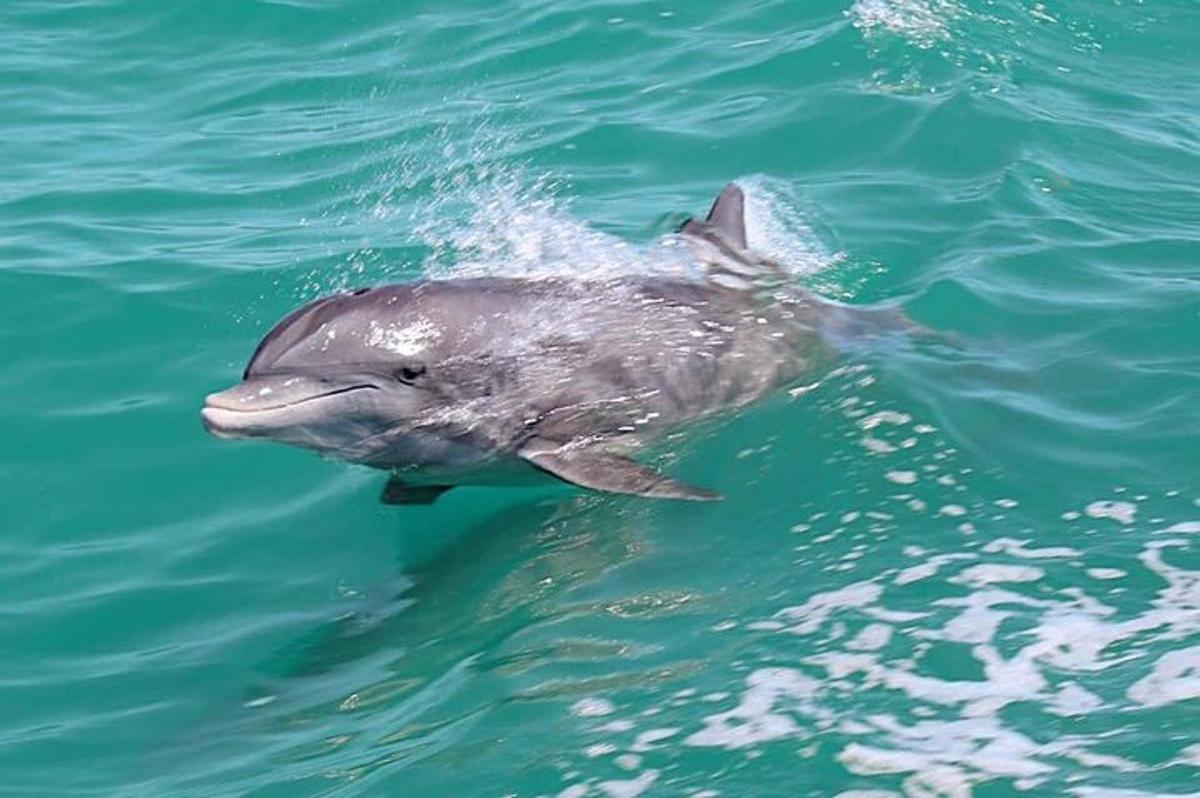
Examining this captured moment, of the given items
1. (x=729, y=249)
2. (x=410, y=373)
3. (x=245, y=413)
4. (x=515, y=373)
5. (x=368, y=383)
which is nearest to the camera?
(x=245, y=413)

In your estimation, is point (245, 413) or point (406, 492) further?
point (406, 492)

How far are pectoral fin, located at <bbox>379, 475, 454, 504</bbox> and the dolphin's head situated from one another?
23cm

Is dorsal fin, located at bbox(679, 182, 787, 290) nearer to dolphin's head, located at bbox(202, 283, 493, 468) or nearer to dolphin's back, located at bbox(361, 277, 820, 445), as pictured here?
dolphin's back, located at bbox(361, 277, 820, 445)

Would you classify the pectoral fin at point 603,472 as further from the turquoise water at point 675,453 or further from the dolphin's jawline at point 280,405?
the dolphin's jawline at point 280,405

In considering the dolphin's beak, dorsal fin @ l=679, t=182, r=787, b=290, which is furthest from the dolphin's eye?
dorsal fin @ l=679, t=182, r=787, b=290

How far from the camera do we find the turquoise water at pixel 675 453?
7277 millimetres

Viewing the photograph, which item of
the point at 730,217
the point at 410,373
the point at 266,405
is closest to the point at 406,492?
the point at 410,373

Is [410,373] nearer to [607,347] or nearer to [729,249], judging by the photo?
[607,347]

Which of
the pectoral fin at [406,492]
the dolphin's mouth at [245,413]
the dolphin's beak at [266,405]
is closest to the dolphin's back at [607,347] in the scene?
the pectoral fin at [406,492]

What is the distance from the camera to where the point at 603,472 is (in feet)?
30.5

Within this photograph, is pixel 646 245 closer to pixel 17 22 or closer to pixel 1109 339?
pixel 1109 339

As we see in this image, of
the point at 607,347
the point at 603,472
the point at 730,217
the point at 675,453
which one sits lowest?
the point at 675,453

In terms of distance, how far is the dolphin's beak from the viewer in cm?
876

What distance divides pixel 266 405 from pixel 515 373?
1.44 metres
